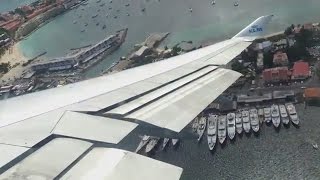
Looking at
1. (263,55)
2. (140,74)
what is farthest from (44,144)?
(263,55)

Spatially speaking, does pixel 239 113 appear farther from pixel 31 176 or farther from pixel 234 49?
pixel 31 176

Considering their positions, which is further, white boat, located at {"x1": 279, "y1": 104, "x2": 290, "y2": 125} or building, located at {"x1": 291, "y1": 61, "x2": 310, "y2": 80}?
building, located at {"x1": 291, "y1": 61, "x2": 310, "y2": 80}

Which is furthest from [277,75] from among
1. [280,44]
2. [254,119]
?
[280,44]

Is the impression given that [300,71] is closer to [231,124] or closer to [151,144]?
[231,124]

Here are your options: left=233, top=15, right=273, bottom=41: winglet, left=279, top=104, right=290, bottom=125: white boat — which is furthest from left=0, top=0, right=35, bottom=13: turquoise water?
left=233, top=15, right=273, bottom=41: winglet

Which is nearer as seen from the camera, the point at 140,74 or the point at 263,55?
the point at 140,74

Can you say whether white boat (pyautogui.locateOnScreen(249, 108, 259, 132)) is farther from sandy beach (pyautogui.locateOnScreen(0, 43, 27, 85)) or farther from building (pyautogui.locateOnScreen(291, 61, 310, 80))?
sandy beach (pyautogui.locateOnScreen(0, 43, 27, 85))

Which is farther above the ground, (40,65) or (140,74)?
(140,74)

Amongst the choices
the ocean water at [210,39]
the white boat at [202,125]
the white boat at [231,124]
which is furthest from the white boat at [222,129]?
the white boat at [202,125]
